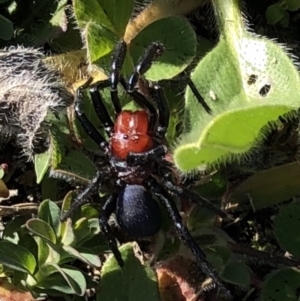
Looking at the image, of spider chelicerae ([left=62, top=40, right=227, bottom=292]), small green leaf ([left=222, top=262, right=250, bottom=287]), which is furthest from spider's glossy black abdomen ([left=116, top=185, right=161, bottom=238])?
small green leaf ([left=222, top=262, right=250, bottom=287])

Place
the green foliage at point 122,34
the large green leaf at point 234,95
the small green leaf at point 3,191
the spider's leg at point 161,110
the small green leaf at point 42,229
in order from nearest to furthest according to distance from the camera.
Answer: the large green leaf at point 234,95 → the small green leaf at point 42,229 → the green foliage at point 122,34 → the spider's leg at point 161,110 → the small green leaf at point 3,191

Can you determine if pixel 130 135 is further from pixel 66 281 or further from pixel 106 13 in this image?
pixel 66 281

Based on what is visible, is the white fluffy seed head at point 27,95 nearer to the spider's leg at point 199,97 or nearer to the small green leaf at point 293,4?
the spider's leg at point 199,97

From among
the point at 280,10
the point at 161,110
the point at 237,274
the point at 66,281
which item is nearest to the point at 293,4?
the point at 280,10

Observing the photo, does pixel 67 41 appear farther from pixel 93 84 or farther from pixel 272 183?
pixel 272 183

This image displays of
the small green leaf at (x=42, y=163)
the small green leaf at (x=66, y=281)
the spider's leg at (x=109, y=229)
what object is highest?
the small green leaf at (x=42, y=163)

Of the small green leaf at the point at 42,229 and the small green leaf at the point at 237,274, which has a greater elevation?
the small green leaf at the point at 42,229

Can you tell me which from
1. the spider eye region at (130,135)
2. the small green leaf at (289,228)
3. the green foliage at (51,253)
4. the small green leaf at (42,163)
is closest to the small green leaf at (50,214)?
the green foliage at (51,253)

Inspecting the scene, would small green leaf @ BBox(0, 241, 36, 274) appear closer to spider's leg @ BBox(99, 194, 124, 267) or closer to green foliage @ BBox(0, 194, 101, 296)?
green foliage @ BBox(0, 194, 101, 296)

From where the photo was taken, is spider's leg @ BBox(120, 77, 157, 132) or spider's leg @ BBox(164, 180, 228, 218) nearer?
spider's leg @ BBox(164, 180, 228, 218)
